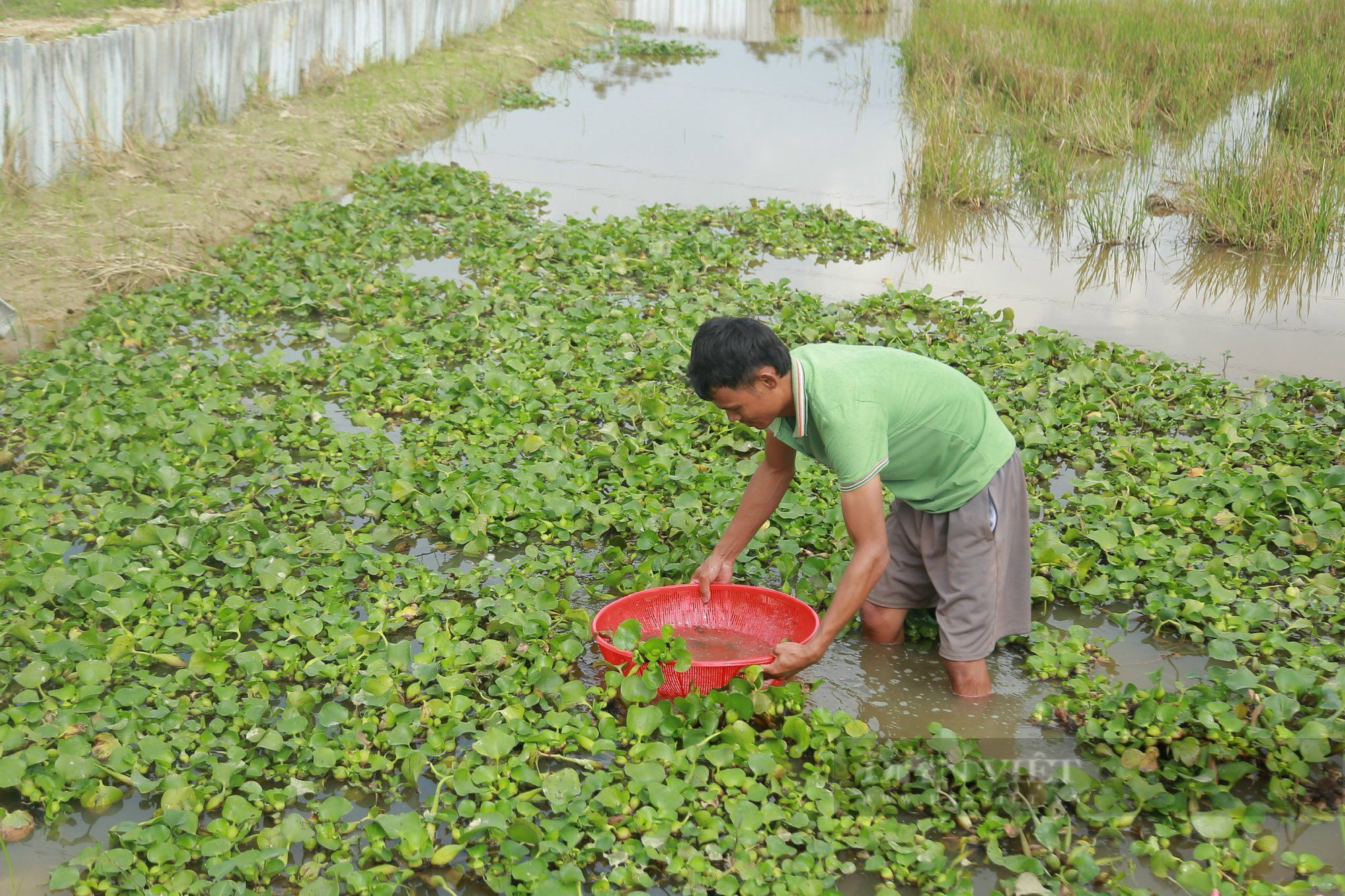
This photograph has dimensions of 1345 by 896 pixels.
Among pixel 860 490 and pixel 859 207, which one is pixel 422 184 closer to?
pixel 859 207

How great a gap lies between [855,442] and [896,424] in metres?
0.29

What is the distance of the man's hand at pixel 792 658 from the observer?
298cm

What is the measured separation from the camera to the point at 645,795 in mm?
2949

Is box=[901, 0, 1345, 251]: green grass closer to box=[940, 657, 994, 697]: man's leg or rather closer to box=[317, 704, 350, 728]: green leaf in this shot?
box=[940, 657, 994, 697]: man's leg

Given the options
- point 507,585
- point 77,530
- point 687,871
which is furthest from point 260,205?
point 687,871

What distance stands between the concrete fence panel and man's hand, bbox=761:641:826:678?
611cm

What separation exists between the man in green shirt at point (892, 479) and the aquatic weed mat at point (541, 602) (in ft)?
1.05

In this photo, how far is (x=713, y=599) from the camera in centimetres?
371

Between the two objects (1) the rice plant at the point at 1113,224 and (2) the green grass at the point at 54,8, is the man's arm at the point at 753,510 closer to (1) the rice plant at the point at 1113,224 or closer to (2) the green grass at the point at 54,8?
(1) the rice plant at the point at 1113,224

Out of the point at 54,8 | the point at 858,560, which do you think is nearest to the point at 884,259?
the point at 858,560

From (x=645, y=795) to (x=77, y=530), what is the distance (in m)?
2.48

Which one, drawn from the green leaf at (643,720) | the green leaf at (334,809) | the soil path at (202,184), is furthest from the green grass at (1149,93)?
the green leaf at (334,809)

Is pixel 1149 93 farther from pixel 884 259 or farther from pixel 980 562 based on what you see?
pixel 980 562

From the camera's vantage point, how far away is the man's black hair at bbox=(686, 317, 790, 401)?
2768 millimetres
